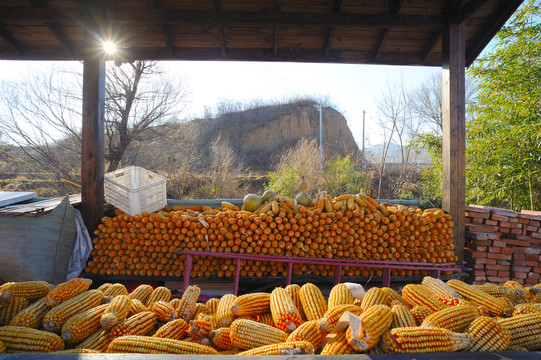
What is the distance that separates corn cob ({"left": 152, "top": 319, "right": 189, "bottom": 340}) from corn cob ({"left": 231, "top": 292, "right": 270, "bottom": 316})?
282 mm

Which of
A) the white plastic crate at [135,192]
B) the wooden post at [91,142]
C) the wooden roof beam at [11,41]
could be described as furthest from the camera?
the wooden roof beam at [11,41]

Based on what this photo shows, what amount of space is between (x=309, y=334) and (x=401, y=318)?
0.51 metres

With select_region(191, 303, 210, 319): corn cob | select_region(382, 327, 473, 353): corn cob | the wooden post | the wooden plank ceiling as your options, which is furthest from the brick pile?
the wooden post

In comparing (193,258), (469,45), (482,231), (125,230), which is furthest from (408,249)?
(125,230)

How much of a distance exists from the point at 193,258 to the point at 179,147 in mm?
15347

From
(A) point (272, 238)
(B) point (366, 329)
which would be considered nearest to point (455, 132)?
(A) point (272, 238)

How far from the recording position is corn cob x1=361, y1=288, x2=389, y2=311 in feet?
6.49

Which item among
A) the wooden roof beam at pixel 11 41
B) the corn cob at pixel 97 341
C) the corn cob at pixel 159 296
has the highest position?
the wooden roof beam at pixel 11 41

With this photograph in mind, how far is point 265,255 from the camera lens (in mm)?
4266

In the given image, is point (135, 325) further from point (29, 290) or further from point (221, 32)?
point (221, 32)

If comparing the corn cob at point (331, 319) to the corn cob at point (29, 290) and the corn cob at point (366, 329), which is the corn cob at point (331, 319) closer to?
the corn cob at point (366, 329)

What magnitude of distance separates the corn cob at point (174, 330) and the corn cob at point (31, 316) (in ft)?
A: 2.28

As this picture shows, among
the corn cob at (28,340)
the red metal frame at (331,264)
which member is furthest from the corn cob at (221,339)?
the red metal frame at (331,264)

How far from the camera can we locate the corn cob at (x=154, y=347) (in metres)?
1.51
